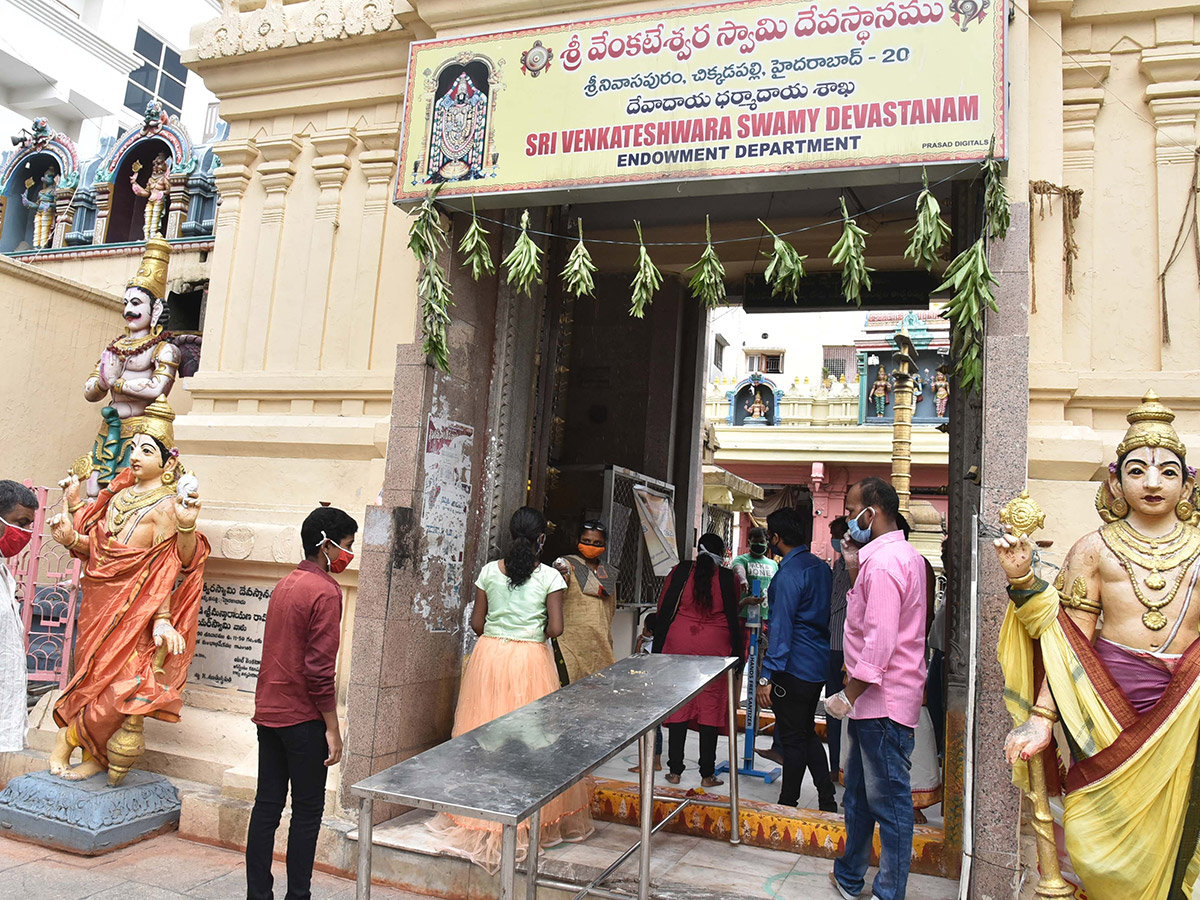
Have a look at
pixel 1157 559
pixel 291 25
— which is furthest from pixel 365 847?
pixel 291 25

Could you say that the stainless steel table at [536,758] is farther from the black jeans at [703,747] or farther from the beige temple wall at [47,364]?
the beige temple wall at [47,364]

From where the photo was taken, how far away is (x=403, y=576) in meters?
4.93

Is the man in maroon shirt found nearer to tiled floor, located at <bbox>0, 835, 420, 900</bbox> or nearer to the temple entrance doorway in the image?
tiled floor, located at <bbox>0, 835, 420, 900</bbox>

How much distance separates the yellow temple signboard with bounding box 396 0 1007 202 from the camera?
3.95m

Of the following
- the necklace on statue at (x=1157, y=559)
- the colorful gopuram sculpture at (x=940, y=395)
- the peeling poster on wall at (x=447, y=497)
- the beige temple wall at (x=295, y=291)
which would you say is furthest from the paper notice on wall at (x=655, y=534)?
the colorful gopuram sculpture at (x=940, y=395)

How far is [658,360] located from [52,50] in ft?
55.7

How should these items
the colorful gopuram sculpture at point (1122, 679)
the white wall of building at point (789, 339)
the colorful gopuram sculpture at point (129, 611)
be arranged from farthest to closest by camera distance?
the white wall of building at point (789, 339) < the colorful gopuram sculpture at point (129, 611) < the colorful gopuram sculpture at point (1122, 679)

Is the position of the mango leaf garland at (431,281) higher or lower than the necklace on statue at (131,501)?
higher

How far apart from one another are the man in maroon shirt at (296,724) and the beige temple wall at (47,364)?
22.6 ft

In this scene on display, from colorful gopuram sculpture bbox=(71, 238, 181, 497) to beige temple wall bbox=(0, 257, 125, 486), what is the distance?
3.01m

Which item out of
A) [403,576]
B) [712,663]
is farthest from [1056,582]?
[403,576]

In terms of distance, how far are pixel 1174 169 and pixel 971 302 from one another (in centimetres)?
164

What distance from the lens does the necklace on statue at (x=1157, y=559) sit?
10.8ft

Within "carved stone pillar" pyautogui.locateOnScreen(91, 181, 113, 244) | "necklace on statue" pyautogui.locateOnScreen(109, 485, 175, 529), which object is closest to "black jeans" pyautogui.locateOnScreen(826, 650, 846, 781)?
"necklace on statue" pyautogui.locateOnScreen(109, 485, 175, 529)
